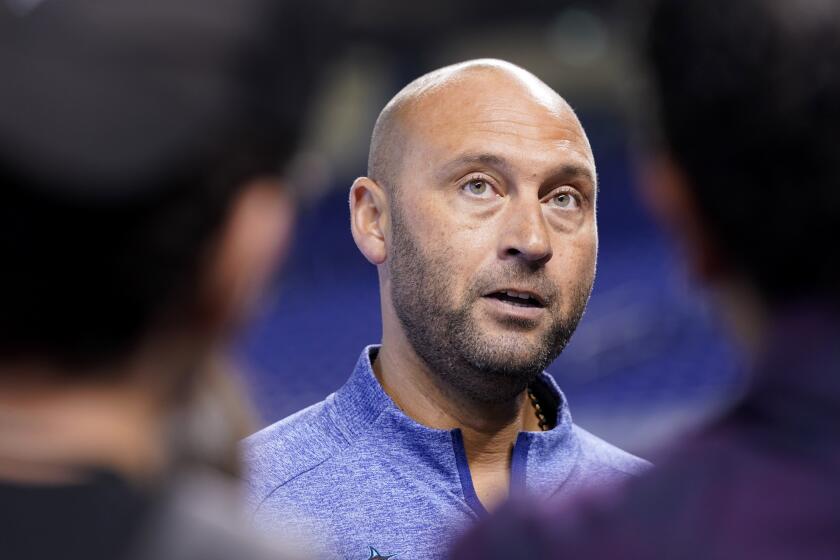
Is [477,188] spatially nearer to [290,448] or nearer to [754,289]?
[290,448]

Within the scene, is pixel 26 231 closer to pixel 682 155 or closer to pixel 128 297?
pixel 128 297

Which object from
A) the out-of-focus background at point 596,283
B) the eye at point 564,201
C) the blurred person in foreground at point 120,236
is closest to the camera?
the blurred person in foreground at point 120,236

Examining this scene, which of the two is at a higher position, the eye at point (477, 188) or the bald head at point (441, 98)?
the bald head at point (441, 98)

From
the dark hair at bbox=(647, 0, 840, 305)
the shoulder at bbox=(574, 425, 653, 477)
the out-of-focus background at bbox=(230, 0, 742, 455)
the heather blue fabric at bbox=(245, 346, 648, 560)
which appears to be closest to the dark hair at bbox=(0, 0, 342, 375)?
the dark hair at bbox=(647, 0, 840, 305)

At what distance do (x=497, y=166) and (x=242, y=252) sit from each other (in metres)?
1.25

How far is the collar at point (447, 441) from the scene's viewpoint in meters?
2.07

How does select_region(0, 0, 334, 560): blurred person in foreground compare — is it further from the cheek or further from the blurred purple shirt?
the cheek

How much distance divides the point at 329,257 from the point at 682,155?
374 inches

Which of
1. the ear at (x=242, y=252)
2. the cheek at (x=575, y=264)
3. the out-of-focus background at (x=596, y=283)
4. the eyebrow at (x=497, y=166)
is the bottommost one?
the ear at (x=242, y=252)

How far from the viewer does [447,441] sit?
81.4 inches

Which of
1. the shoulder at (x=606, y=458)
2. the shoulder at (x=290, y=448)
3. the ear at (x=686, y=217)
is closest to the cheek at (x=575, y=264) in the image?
the shoulder at (x=606, y=458)

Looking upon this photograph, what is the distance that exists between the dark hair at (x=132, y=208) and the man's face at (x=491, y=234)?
3.87 ft

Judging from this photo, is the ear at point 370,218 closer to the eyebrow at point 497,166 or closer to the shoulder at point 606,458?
the eyebrow at point 497,166

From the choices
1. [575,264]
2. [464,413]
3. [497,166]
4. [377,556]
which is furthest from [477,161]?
[377,556]
